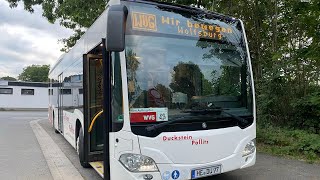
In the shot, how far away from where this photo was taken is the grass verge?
305 inches

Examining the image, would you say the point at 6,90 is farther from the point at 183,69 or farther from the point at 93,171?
the point at 183,69

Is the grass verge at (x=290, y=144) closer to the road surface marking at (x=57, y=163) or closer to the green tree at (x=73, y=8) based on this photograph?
the road surface marking at (x=57, y=163)

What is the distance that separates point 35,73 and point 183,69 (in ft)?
308

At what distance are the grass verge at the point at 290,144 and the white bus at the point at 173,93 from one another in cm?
313

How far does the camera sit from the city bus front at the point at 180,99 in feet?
14.4

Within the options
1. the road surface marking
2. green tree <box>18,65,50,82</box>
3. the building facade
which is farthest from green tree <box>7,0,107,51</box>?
green tree <box>18,65,50,82</box>

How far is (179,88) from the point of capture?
4699 millimetres

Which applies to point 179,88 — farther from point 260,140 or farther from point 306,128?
point 306,128

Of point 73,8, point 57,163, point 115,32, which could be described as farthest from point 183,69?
point 73,8

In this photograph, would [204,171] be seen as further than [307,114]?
No

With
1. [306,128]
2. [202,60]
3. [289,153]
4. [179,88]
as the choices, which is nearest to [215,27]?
[202,60]

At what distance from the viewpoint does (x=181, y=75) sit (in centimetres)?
477

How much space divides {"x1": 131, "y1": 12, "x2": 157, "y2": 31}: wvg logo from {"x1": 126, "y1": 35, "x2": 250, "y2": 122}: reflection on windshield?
0.15 m

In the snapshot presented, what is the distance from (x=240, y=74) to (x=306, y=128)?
6.06 metres
